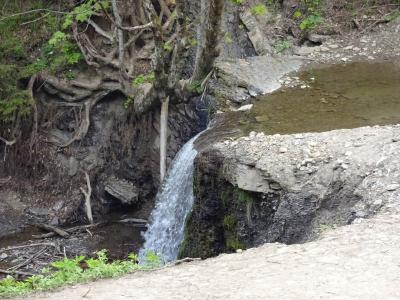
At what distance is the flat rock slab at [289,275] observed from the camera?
4.44 m

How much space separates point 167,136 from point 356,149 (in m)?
5.50

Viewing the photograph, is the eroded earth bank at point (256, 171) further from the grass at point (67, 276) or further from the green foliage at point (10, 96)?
the green foliage at point (10, 96)

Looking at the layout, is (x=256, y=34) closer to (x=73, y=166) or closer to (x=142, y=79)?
(x=142, y=79)

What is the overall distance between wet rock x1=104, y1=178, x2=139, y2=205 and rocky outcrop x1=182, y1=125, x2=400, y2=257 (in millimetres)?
3844

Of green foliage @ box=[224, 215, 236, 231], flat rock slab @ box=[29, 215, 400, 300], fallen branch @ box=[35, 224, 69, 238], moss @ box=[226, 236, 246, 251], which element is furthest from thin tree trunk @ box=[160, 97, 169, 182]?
flat rock slab @ box=[29, 215, 400, 300]

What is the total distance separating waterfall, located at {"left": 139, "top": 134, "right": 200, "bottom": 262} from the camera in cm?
883

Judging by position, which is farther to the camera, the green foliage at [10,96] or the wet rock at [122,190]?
the wet rock at [122,190]

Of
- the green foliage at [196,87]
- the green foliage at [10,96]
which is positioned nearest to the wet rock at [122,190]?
the green foliage at [10,96]

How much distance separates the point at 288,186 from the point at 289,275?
→ 2.35 meters

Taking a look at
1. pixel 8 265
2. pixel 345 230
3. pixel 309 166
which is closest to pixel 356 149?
pixel 309 166

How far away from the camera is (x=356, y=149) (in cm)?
709

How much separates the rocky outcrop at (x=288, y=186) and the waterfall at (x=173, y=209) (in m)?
0.50

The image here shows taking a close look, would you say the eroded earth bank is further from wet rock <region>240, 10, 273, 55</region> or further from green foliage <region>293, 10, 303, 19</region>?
green foliage <region>293, 10, 303, 19</region>

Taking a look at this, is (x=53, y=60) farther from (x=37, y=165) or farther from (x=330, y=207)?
(x=330, y=207)
